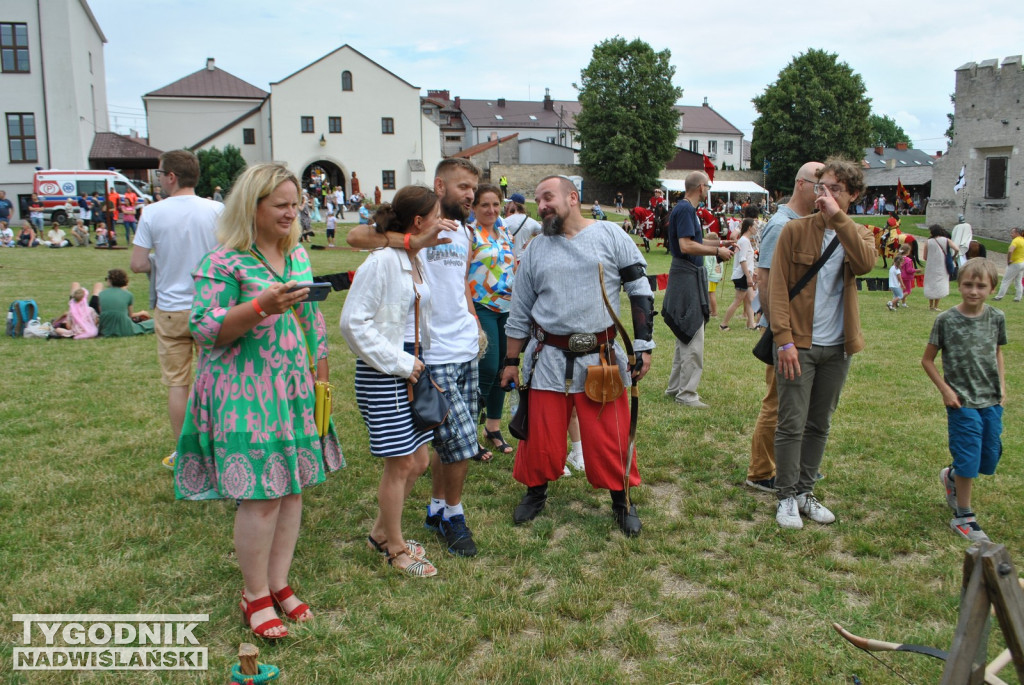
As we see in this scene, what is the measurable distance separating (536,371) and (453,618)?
1507 mm

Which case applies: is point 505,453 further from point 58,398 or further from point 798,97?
point 798,97

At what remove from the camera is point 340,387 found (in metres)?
7.61

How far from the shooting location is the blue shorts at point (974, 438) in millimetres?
4066

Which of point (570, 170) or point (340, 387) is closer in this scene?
point (340, 387)

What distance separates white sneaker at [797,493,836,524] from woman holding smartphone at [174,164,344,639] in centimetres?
291

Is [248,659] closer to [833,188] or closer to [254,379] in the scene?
[254,379]

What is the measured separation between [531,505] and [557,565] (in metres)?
0.64

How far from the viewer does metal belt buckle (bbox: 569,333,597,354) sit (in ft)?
13.5

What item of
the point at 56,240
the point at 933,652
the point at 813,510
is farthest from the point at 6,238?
the point at 933,652

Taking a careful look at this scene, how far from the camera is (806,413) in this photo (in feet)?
13.8

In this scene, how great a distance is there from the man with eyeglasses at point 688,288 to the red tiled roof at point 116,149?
38878mm

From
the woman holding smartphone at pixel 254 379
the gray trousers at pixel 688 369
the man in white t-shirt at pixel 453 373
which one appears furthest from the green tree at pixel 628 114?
the woman holding smartphone at pixel 254 379

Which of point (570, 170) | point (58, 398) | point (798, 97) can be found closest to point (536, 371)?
point (58, 398)

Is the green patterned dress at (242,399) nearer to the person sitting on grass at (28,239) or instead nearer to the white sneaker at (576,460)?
the white sneaker at (576,460)
